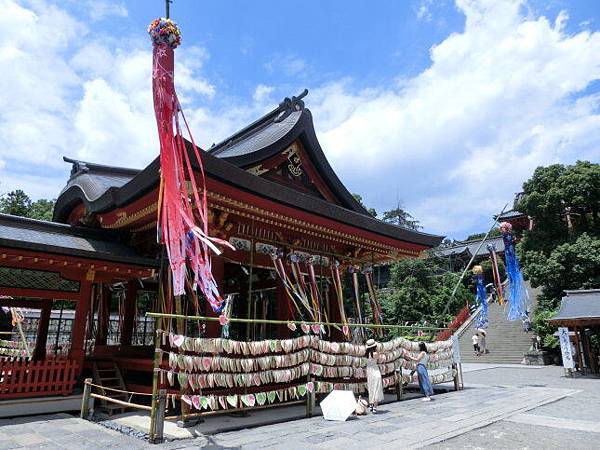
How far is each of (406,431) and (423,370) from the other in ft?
12.8

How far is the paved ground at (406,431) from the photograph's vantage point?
5602 millimetres

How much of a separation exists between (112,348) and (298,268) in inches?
216

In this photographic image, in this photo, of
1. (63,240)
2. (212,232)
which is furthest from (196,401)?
(63,240)

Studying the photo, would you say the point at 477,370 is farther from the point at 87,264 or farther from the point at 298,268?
the point at 87,264

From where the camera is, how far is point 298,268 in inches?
420

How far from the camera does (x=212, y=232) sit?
29.5 ft

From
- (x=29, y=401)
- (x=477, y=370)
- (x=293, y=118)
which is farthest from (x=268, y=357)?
(x=477, y=370)

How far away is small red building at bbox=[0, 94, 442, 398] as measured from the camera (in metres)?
7.92

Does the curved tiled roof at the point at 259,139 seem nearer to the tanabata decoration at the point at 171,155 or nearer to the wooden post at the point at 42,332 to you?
the tanabata decoration at the point at 171,155

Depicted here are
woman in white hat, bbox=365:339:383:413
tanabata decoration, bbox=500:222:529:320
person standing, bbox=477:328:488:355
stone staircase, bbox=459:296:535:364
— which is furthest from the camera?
person standing, bbox=477:328:488:355

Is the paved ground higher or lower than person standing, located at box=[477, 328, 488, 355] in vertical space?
lower

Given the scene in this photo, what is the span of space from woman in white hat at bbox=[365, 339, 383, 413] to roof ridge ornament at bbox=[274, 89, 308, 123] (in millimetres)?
7519

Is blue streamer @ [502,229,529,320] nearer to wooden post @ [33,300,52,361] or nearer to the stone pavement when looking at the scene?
the stone pavement

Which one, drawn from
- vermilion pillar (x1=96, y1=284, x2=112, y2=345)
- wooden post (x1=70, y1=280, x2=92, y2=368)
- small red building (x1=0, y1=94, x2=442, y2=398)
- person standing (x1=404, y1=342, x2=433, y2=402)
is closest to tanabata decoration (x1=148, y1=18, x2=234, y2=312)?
small red building (x1=0, y1=94, x2=442, y2=398)
